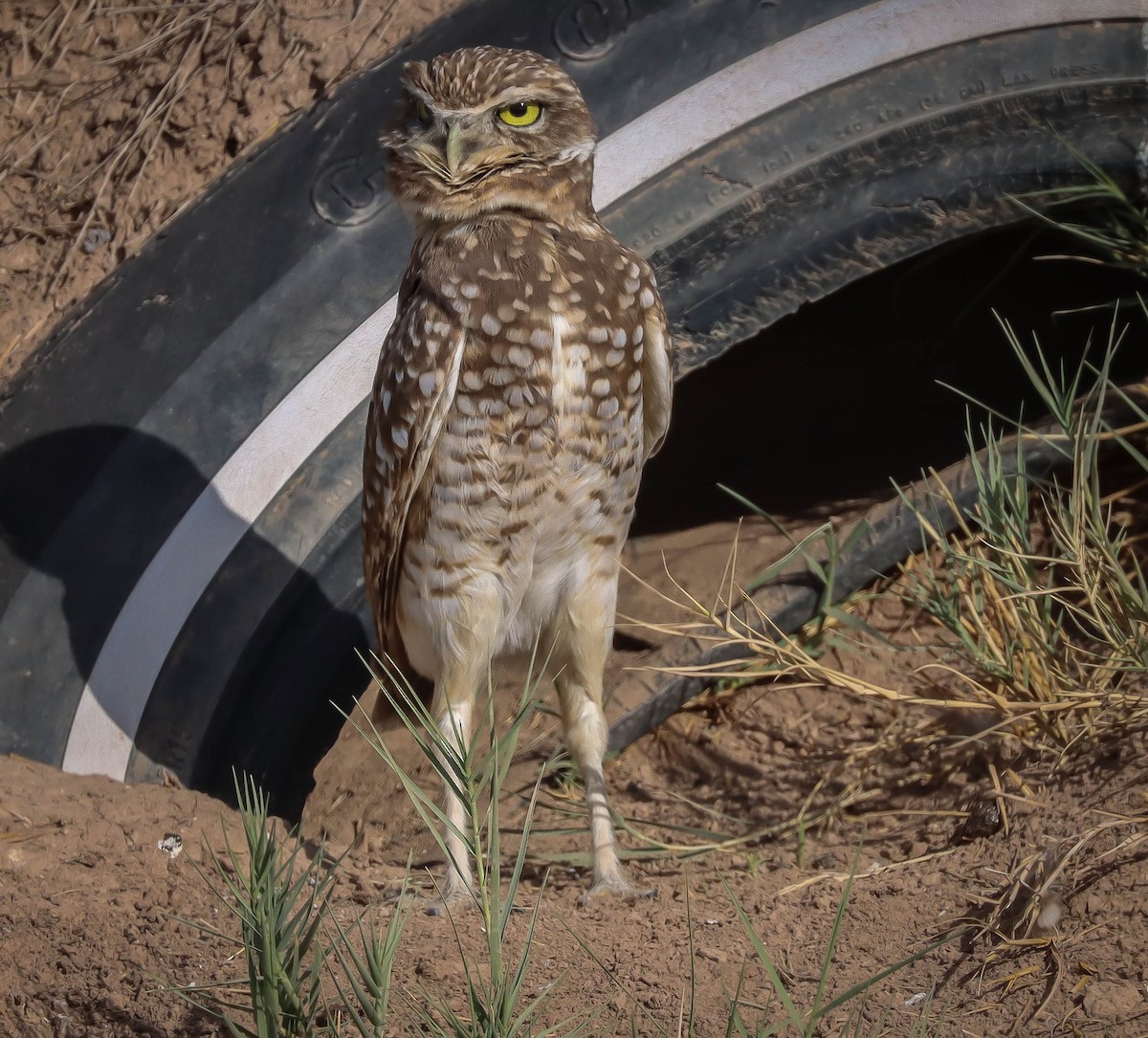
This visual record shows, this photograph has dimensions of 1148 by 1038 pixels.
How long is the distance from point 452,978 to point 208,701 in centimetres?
158

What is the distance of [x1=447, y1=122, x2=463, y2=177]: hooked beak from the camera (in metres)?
2.69

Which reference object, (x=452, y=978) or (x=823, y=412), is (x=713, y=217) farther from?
(x=452, y=978)

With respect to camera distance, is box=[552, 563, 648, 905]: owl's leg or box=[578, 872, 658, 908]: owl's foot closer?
box=[578, 872, 658, 908]: owl's foot

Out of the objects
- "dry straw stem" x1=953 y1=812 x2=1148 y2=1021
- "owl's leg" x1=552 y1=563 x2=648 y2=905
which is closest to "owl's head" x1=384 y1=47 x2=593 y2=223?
"owl's leg" x1=552 y1=563 x2=648 y2=905

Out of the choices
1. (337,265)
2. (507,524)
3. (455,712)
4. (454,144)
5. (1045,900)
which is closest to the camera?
(1045,900)

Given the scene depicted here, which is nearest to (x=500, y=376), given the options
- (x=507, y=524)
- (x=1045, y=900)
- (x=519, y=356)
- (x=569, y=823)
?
(x=519, y=356)

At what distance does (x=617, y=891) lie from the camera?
9.70ft

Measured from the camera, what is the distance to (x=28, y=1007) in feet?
6.88

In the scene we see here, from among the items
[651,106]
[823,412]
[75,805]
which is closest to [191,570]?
[75,805]

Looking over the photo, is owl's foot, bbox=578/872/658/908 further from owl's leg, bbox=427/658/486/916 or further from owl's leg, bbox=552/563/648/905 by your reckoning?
owl's leg, bbox=427/658/486/916

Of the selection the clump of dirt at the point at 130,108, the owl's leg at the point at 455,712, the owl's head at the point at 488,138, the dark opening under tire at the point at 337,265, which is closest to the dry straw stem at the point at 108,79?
the clump of dirt at the point at 130,108

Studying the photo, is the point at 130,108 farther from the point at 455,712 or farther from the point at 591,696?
the point at 591,696

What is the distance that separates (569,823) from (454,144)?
199 cm

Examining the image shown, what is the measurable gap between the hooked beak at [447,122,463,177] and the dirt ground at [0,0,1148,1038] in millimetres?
1196
